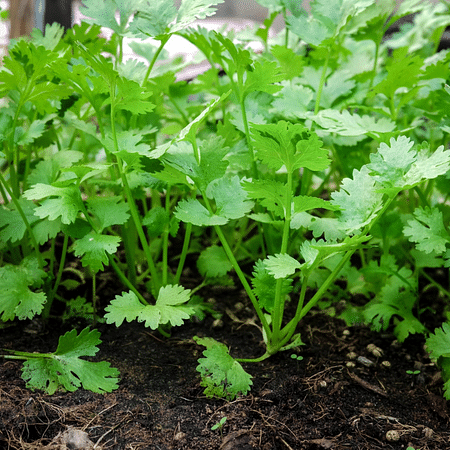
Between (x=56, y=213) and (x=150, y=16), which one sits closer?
(x=56, y=213)

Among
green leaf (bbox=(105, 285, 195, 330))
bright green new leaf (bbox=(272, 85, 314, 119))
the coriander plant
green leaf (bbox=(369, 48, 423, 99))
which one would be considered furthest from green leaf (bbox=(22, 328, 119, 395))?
green leaf (bbox=(369, 48, 423, 99))

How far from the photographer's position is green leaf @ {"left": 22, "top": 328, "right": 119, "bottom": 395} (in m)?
0.90

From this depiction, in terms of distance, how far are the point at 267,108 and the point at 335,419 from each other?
81 cm

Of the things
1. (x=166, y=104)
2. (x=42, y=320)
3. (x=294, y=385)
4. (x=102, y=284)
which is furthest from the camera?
(x=166, y=104)

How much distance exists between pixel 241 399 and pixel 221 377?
6cm

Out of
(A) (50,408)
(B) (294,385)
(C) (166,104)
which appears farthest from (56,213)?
(C) (166,104)

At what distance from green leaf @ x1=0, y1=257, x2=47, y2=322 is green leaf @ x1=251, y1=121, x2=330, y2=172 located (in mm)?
550

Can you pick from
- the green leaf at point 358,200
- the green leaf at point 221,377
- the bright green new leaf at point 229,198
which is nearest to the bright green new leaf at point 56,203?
the bright green new leaf at point 229,198

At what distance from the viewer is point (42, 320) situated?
1122 mm

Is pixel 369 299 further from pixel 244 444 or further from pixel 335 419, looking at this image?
pixel 244 444

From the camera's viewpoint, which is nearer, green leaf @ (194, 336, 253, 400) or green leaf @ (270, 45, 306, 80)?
green leaf @ (194, 336, 253, 400)

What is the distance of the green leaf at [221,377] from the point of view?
2.92 ft

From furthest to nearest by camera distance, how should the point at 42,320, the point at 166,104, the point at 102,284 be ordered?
1. the point at 166,104
2. the point at 102,284
3. the point at 42,320

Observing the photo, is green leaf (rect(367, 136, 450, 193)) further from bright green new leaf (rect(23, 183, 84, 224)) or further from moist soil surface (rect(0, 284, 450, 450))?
bright green new leaf (rect(23, 183, 84, 224))
